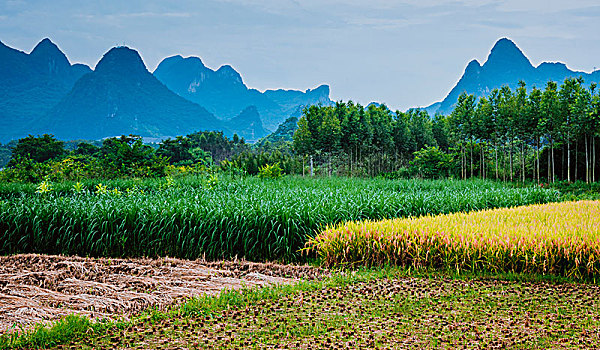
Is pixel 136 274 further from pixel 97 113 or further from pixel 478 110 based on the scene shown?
pixel 97 113

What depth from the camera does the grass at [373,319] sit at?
298 centimetres

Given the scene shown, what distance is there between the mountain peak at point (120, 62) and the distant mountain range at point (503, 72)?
55.6 meters

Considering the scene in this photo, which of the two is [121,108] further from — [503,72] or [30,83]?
[503,72]

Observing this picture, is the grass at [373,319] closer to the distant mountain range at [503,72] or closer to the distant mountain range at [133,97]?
the distant mountain range at [133,97]

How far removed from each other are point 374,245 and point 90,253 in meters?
3.78

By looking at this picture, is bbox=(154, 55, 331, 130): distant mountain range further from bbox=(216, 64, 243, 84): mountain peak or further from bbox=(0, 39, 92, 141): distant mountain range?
bbox=(0, 39, 92, 141): distant mountain range

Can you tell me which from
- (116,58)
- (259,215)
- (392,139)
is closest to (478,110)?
(392,139)

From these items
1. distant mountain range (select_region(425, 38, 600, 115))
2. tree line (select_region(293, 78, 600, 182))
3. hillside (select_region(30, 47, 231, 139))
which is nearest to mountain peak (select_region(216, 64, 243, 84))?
hillside (select_region(30, 47, 231, 139))

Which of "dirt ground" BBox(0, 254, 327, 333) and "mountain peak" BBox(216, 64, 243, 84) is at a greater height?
"mountain peak" BBox(216, 64, 243, 84)

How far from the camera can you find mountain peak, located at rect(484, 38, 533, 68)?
89.6 m

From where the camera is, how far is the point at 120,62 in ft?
277

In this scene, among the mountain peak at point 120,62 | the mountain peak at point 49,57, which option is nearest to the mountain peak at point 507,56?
the mountain peak at point 120,62

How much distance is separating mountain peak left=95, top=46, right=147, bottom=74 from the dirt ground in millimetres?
85354

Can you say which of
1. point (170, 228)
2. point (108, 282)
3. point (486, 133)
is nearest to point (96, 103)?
point (486, 133)
